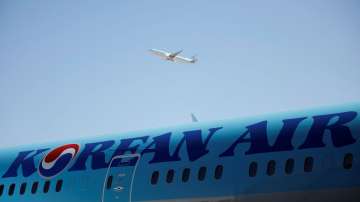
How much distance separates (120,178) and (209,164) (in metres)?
3.27

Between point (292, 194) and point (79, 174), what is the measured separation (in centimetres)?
800

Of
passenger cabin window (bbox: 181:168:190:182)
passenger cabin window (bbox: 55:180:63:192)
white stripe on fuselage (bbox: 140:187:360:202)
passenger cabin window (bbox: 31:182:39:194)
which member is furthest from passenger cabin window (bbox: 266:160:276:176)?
passenger cabin window (bbox: 31:182:39:194)

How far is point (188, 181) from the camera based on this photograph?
18.9 m

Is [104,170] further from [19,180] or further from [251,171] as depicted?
[251,171]

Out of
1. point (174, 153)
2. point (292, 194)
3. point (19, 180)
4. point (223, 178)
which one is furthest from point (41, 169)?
point (292, 194)

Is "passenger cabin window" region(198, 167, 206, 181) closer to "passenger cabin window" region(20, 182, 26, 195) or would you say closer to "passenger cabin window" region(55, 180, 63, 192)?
"passenger cabin window" region(55, 180, 63, 192)

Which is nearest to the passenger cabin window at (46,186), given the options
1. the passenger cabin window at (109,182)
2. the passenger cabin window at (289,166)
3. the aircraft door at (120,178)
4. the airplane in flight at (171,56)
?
the aircraft door at (120,178)

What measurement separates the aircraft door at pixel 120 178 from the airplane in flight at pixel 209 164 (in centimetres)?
3

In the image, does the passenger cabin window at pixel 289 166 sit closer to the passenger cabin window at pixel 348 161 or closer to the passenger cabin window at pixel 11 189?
the passenger cabin window at pixel 348 161

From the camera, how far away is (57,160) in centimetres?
2311

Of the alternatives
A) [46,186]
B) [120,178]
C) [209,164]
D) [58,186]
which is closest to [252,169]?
[209,164]

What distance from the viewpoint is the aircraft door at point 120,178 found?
20.2 meters

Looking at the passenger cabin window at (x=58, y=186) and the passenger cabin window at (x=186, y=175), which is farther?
the passenger cabin window at (x=58, y=186)

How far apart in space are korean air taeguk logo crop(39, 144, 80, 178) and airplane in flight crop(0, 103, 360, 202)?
1 centimetres
